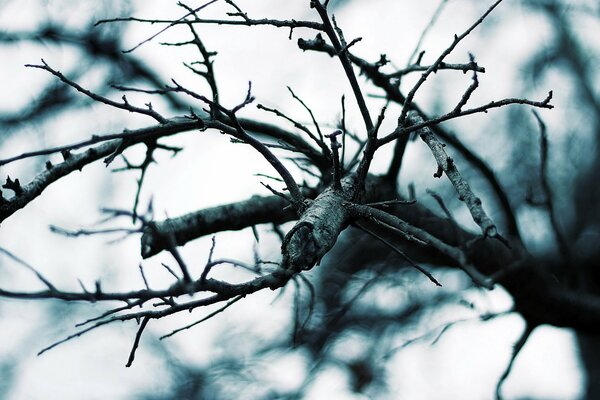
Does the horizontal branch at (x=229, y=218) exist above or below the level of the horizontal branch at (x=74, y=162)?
below

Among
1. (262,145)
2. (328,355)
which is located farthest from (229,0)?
(328,355)

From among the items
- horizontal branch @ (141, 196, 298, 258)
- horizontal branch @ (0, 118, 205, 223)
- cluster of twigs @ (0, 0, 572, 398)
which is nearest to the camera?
cluster of twigs @ (0, 0, 572, 398)

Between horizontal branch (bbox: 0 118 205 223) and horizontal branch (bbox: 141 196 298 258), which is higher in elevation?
horizontal branch (bbox: 0 118 205 223)

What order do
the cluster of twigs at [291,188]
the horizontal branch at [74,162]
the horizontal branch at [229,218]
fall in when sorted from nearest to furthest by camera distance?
the cluster of twigs at [291,188] → the horizontal branch at [74,162] → the horizontal branch at [229,218]

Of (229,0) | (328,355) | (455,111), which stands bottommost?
(328,355)

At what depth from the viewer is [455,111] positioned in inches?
56.7

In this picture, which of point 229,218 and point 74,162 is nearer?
point 74,162

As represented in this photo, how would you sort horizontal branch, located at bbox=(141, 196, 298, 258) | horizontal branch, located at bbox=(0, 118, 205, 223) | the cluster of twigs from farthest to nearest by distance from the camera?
horizontal branch, located at bbox=(141, 196, 298, 258)
horizontal branch, located at bbox=(0, 118, 205, 223)
the cluster of twigs

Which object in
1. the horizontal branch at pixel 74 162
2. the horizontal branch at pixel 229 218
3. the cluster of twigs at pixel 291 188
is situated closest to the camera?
the cluster of twigs at pixel 291 188

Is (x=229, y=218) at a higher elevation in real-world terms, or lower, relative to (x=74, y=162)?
lower

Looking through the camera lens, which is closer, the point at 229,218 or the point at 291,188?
the point at 291,188

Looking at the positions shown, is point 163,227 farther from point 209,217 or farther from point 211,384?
point 211,384

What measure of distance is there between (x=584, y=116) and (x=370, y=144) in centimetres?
577

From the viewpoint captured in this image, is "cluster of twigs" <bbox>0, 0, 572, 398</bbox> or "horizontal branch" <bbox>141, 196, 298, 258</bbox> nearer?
"cluster of twigs" <bbox>0, 0, 572, 398</bbox>
